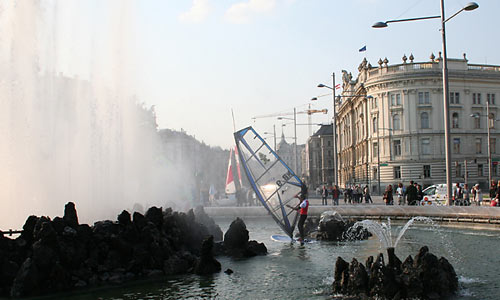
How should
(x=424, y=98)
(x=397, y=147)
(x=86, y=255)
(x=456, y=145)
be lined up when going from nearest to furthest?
(x=86, y=255)
(x=424, y=98)
(x=456, y=145)
(x=397, y=147)

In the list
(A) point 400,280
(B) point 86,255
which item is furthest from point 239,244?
(A) point 400,280

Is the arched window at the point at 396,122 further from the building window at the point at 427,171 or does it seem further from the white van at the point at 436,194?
the white van at the point at 436,194

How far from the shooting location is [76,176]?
24.0m

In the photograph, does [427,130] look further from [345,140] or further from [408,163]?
[345,140]

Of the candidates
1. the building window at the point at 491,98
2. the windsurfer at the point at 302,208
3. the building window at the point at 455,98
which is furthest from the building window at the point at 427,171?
the windsurfer at the point at 302,208

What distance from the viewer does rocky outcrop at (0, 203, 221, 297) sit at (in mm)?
12914

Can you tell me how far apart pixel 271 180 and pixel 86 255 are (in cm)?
920

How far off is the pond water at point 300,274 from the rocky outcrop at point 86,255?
0.79 meters

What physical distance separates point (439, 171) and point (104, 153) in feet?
211

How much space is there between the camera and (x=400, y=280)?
10.8m

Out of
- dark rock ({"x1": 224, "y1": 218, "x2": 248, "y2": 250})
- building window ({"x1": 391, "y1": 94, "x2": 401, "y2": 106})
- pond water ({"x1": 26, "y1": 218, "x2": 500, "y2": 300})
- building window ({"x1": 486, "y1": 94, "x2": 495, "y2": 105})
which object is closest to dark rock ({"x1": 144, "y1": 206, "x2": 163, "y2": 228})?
pond water ({"x1": 26, "y1": 218, "x2": 500, "y2": 300})

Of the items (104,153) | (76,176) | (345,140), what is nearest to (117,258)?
(76,176)

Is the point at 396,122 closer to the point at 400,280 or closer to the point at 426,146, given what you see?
the point at 426,146

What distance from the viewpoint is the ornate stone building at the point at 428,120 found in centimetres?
7881
